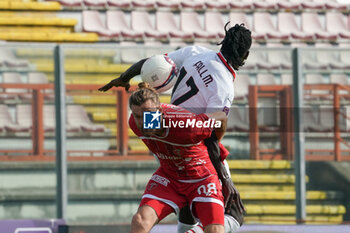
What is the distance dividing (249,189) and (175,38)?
508 centimetres

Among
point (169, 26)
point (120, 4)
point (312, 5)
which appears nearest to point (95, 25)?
point (120, 4)

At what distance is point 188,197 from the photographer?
3.75m

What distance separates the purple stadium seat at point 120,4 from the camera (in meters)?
11.4

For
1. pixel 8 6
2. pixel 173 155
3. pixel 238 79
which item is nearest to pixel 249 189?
Result: pixel 238 79

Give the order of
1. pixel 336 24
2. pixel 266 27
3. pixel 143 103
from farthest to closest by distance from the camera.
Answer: pixel 336 24 < pixel 266 27 < pixel 143 103

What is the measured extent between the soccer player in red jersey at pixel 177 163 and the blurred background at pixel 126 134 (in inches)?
96.0

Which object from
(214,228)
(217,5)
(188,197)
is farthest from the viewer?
(217,5)

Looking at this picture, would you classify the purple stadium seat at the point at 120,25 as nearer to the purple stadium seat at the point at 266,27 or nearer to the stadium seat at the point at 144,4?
the stadium seat at the point at 144,4

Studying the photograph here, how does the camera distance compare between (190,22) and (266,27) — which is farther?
(266,27)

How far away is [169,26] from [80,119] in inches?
217

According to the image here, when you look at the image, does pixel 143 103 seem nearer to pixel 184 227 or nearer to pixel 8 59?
pixel 184 227

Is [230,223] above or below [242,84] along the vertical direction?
below

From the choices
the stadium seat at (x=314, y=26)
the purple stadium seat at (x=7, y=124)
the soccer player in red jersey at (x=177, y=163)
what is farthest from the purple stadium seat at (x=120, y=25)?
the soccer player in red jersey at (x=177, y=163)

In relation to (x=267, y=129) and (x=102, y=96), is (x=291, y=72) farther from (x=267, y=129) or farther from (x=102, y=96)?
(x=102, y=96)
